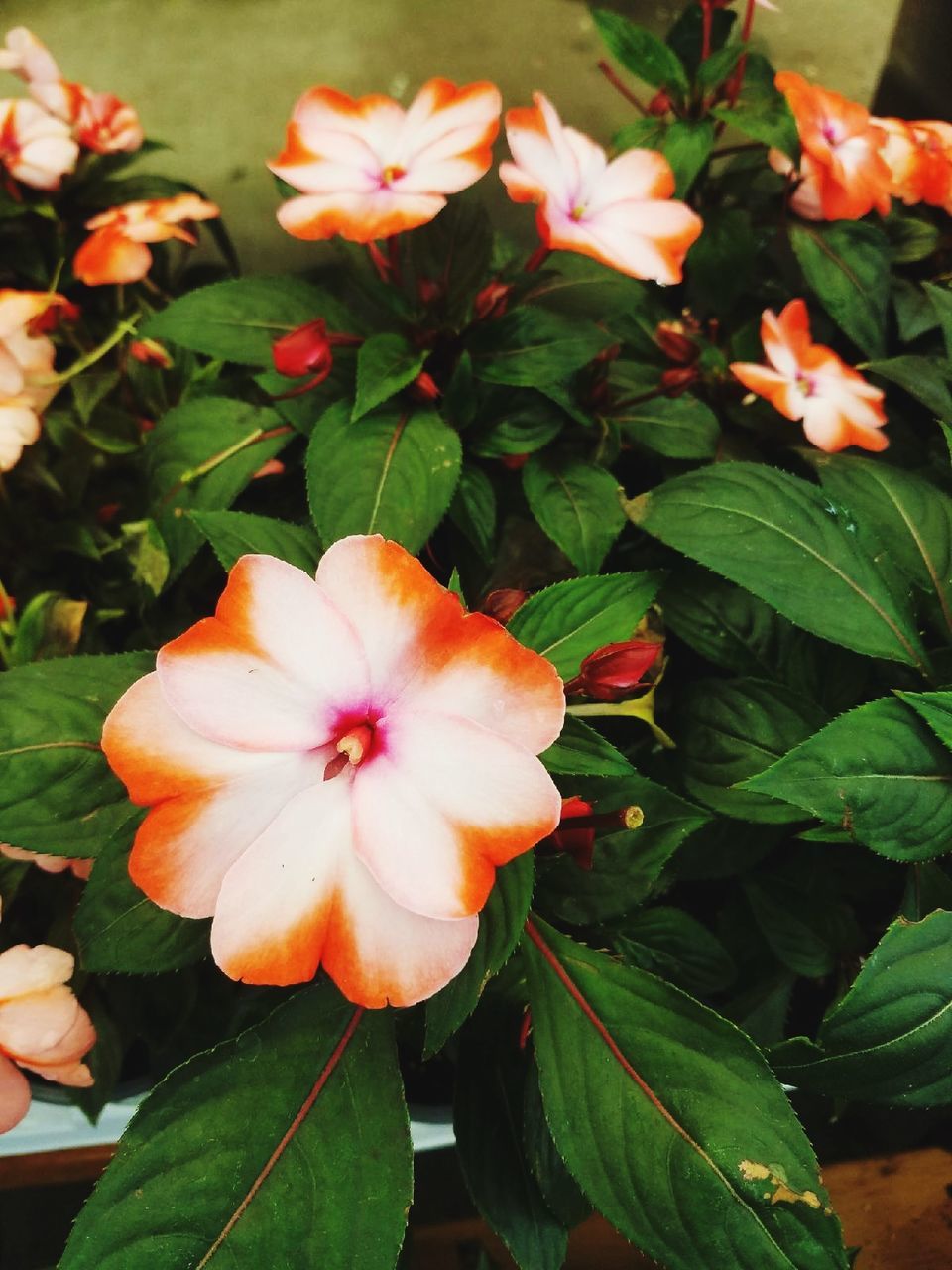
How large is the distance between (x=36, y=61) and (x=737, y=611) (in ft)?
2.92

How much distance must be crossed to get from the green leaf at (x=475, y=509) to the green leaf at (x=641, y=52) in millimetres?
464

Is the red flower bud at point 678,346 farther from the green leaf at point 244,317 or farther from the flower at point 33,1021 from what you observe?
the flower at point 33,1021

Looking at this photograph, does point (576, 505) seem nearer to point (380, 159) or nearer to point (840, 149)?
point (380, 159)

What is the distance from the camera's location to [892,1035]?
508 millimetres

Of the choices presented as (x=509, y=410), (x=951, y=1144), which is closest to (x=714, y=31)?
(x=509, y=410)

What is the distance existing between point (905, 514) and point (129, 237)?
0.74 meters

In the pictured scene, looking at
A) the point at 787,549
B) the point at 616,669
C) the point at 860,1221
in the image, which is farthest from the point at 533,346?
the point at 860,1221

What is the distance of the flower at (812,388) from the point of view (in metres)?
0.75

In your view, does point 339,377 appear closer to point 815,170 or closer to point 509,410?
point 509,410

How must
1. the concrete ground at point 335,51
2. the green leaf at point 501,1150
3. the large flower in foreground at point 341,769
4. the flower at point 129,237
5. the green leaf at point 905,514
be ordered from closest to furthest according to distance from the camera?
the large flower in foreground at point 341,769
the green leaf at point 501,1150
the green leaf at point 905,514
the flower at point 129,237
the concrete ground at point 335,51

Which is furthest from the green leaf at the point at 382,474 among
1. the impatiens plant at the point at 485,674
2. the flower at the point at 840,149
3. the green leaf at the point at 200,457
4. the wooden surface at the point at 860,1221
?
the wooden surface at the point at 860,1221

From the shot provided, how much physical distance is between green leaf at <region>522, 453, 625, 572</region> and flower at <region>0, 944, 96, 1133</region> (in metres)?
0.46

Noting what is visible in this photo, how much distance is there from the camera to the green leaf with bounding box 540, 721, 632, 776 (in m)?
0.49

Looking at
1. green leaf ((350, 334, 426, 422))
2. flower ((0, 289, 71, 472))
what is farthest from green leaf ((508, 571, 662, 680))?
flower ((0, 289, 71, 472))
